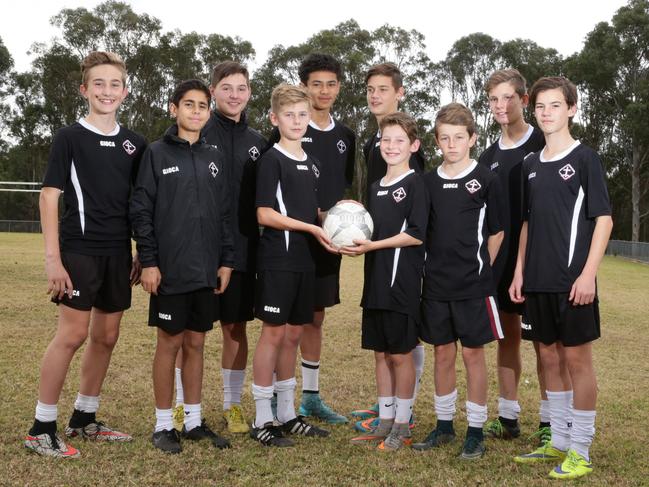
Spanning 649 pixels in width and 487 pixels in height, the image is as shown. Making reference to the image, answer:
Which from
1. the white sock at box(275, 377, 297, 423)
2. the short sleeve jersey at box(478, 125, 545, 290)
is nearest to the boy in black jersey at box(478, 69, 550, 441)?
the short sleeve jersey at box(478, 125, 545, 290)

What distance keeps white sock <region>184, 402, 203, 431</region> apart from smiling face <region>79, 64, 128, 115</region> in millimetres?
1897

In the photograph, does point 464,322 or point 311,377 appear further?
point 311,377

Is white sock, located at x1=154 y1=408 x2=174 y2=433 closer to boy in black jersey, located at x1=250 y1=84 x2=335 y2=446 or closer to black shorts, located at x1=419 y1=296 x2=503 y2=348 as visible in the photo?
boy in black jersey, located at x1=250 y1=84 x2=335 y2=446

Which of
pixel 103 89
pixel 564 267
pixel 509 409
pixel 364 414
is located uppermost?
pixel 103 89

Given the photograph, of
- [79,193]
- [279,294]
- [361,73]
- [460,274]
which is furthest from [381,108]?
[361,73]

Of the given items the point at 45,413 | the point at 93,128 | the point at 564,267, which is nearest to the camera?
the point at 564,267

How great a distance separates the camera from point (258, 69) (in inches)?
1674

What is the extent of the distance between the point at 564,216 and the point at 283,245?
1.71 m

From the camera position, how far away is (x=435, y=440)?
424 centimetres

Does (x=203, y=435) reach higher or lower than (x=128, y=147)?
lower

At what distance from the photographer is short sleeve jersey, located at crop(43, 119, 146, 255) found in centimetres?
400

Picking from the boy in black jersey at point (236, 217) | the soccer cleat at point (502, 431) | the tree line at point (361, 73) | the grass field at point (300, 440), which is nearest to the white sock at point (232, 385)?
the boy in black jersey at point (236, 217)

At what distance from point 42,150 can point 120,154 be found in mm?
47149

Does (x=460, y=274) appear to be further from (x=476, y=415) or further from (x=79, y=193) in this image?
(x=79, y=193)
